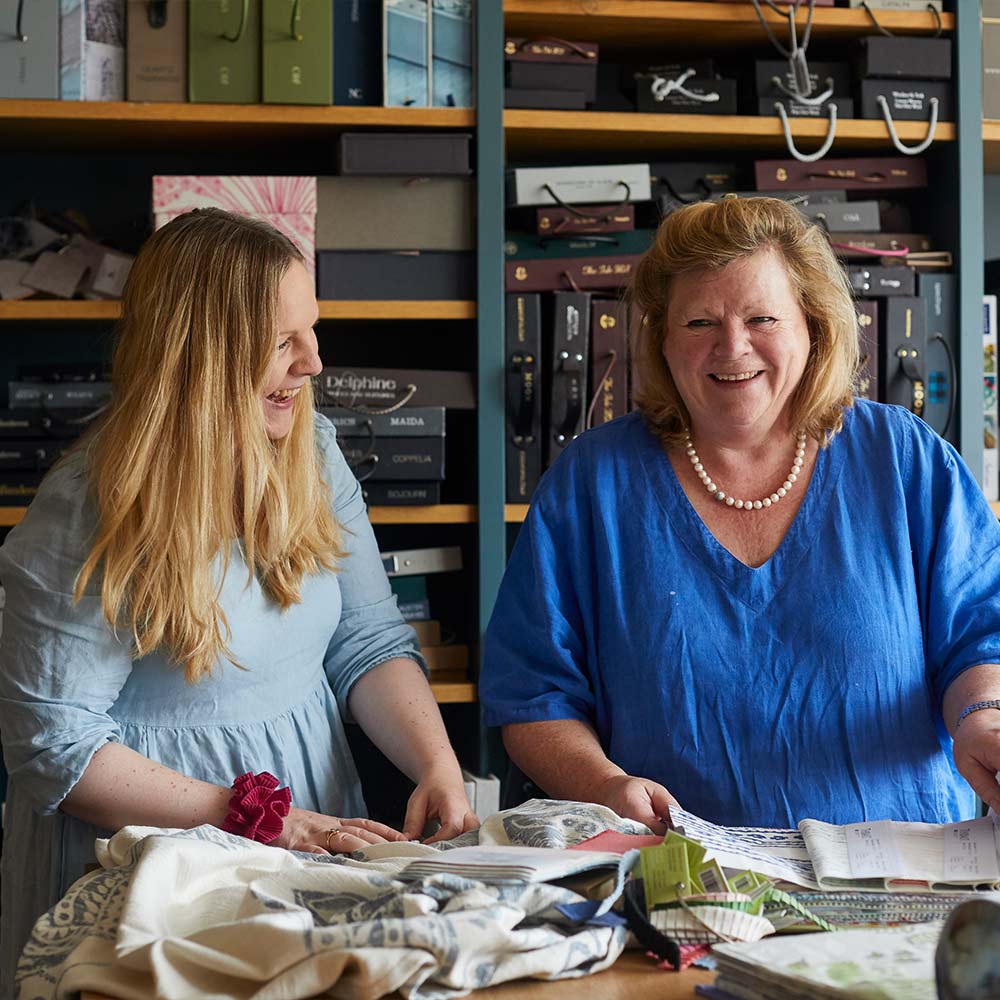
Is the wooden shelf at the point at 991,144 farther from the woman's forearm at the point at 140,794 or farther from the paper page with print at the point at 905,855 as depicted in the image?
the woman's forearm at the point at 140,794

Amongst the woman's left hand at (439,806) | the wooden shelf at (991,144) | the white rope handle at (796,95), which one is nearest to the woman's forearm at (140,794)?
the woman's left hand at (439,806)

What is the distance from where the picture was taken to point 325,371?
92.5 inches

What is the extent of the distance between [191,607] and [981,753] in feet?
2.84

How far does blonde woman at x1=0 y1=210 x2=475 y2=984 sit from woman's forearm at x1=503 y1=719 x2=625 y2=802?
0.30ft

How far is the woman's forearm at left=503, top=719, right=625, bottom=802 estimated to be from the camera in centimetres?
140

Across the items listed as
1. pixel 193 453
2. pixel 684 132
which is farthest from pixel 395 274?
pixel 193 453

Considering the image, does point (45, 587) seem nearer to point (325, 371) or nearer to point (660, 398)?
point (660, 398)

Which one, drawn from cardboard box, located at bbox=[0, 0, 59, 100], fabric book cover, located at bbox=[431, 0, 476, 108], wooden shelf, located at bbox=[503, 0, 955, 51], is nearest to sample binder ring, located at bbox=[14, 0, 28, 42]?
cardboard box, located at bbox=[0, 0, 59, 100]

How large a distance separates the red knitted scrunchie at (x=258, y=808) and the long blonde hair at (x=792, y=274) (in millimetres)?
656

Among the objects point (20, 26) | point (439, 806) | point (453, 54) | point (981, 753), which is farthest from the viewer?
point (453, 54)

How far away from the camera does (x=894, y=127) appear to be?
7.99ft

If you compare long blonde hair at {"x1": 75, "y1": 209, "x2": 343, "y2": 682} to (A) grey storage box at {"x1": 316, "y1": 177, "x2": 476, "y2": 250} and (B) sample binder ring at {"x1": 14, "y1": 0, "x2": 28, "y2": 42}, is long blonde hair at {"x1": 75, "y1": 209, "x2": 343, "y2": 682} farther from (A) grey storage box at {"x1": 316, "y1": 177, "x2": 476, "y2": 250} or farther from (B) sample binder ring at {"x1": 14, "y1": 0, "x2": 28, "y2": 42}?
(B) sample binder ring at {"x1": 14, "y1": 0, "x2": 28, "y2": 42}

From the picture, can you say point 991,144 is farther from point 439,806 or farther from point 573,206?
point 439,806

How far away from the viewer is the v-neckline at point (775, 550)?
1469 mm
